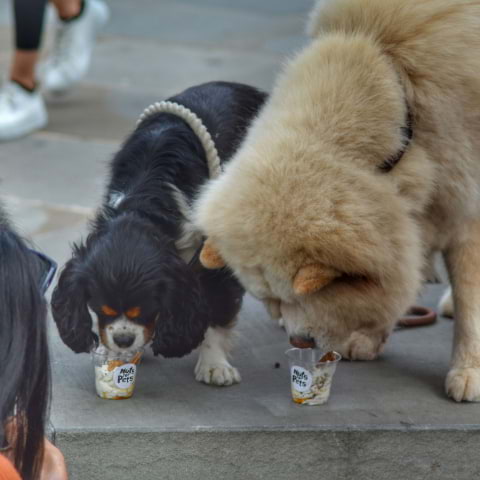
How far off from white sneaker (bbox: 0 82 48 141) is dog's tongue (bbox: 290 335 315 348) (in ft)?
15.2

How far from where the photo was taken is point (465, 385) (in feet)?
13.0

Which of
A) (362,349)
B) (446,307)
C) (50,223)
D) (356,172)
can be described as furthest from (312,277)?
(50,223)

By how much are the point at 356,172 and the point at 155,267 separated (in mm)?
786

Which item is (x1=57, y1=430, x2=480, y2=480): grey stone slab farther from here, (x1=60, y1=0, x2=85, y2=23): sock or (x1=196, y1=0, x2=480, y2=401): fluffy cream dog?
(x1=60, y1=0, x2=85, y2=23): sock

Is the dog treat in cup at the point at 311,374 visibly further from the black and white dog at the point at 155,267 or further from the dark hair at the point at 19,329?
the dark hair at the point at 19,329

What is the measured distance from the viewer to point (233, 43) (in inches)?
431

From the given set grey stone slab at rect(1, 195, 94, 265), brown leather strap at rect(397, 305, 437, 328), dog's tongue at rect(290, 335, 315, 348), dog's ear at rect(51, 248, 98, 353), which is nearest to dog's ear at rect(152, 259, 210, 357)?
dog's ear at rect(51, 248, 98, 353)

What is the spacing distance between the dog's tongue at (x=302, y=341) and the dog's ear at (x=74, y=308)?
29.6 inches

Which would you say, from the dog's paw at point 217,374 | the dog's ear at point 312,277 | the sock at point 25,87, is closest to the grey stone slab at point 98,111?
the sock at point 25,87

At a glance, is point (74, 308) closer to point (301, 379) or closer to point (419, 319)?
point (301, 379)

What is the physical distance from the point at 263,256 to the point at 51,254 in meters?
2.51

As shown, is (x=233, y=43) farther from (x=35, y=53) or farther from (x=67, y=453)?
(x=67, y=453)

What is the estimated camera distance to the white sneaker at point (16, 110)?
764cm

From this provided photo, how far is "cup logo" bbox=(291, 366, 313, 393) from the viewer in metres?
3.88
